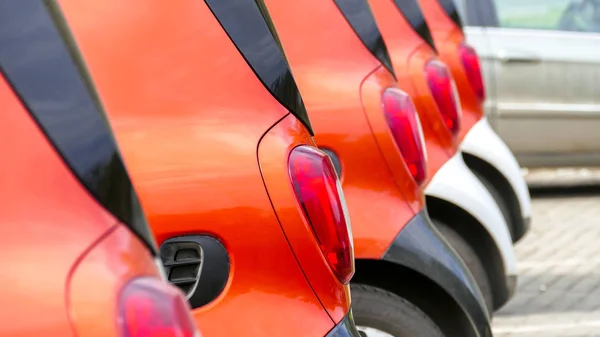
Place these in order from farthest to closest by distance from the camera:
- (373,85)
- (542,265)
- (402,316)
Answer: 1. (542,265)
2. (373,85)
3. (402,316)

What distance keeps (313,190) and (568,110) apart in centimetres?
719

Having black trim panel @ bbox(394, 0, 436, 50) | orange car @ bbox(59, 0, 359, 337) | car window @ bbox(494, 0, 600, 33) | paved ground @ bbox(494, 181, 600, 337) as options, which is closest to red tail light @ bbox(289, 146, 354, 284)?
orange car @ bbox(59, 0, 359, 337)

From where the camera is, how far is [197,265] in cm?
271

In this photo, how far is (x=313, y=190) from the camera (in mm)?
2805

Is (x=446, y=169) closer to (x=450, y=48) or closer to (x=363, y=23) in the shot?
(x=363, y=23)

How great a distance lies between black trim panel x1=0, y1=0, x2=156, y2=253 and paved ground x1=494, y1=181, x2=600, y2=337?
14.9ft

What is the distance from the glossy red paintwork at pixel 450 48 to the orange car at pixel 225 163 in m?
3.91

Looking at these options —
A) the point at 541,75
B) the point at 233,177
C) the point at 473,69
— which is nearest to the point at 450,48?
the point at 473,69

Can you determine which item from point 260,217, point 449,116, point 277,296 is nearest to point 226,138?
point 260,217

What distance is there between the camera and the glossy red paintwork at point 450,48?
6.71 m

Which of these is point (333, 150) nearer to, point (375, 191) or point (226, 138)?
point (375, 191)

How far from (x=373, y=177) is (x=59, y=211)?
2.13m

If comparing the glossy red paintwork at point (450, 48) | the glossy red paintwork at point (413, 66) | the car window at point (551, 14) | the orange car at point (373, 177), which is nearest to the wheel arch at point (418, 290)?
the orange car at point (373, 177)

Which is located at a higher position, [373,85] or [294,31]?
[294,31]
